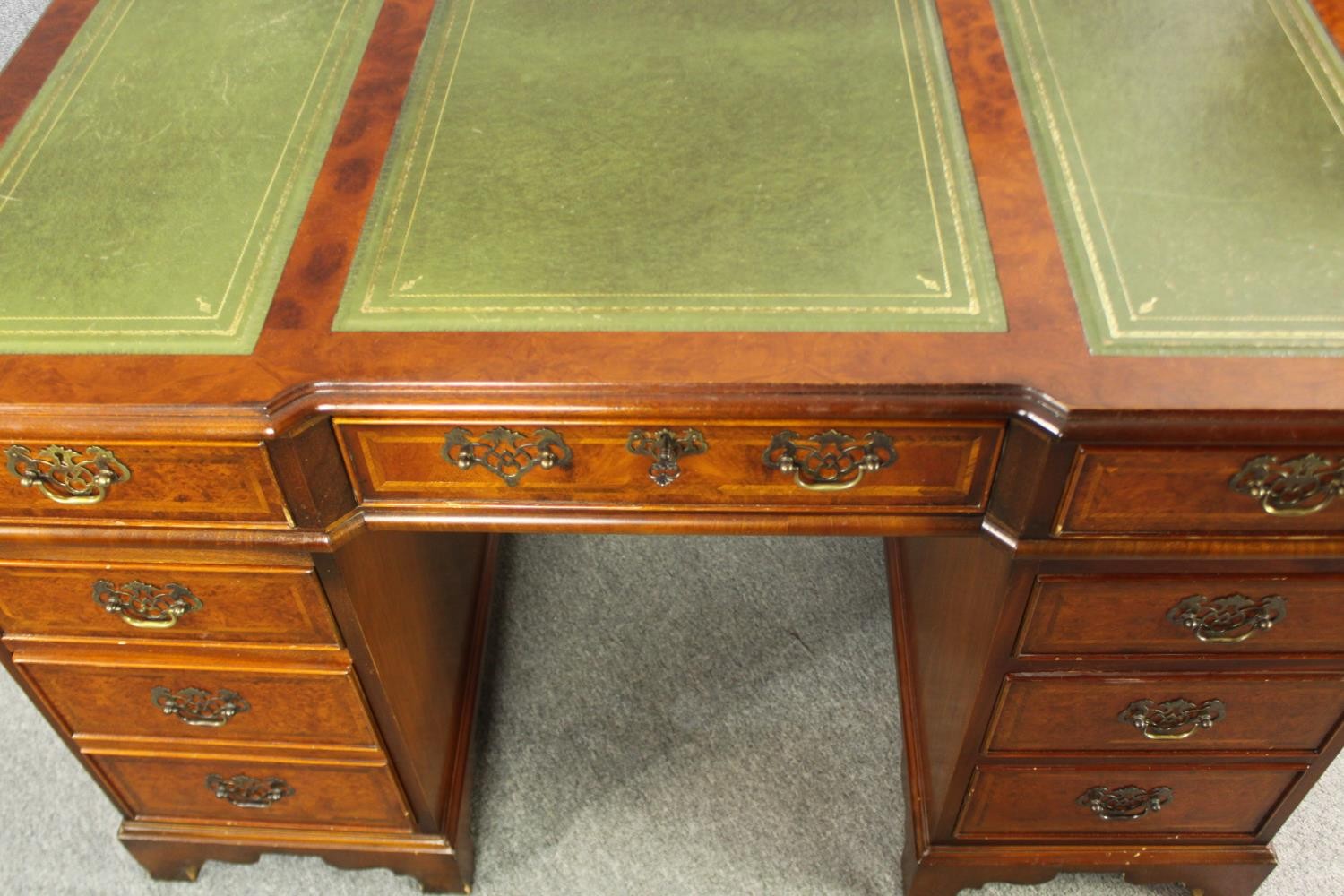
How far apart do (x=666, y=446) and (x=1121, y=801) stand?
690mm

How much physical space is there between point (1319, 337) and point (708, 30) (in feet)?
1.92

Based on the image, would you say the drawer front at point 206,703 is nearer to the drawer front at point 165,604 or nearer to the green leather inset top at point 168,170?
the drawer front at point 165,604

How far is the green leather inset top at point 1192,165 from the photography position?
2.62ft

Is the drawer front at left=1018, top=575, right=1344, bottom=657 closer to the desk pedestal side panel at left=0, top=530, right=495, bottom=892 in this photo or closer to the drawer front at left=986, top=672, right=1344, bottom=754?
the drawer front at left=986, top=672, right=1344, bottom=754

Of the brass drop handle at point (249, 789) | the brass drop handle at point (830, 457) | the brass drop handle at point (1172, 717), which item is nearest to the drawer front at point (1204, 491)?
the brass drop handle at point (830, 457)

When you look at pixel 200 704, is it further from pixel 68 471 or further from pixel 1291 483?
pixel 1291 483

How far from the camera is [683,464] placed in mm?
833

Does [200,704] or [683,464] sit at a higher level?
[683,464]

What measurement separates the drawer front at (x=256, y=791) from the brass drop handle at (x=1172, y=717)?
745 millimetres

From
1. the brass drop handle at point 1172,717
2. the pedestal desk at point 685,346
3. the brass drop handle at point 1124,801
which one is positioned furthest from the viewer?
the brass drop handle at point 1124,801

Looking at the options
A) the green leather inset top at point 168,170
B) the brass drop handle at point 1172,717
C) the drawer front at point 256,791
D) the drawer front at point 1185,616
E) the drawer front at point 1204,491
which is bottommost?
the drawer front at point 256,791

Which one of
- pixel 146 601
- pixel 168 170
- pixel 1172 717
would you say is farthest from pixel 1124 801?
pixel 168 170

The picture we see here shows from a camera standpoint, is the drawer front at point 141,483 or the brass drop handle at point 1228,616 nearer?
the drawer front at point 141,483

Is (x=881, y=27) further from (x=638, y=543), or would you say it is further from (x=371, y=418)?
(x=638, y=543)
